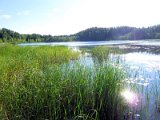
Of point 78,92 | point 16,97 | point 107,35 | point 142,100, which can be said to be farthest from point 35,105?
point 107,35

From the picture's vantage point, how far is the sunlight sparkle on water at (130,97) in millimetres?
5945

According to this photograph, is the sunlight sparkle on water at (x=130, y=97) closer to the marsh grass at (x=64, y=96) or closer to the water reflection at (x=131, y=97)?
the water reflection at (x=131, y=97)

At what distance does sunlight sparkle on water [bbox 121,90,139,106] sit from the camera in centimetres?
594

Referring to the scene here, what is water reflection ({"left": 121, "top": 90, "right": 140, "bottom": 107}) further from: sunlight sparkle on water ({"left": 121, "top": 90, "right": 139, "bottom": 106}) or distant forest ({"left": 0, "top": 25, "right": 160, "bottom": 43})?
distant forest ({"left": 0, "top": 25, "right": 160, "bottom": 43})

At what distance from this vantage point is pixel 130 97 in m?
6.16

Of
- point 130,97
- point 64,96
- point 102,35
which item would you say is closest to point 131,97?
point 130,97

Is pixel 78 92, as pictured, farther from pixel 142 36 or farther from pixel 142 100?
pixel 142 36

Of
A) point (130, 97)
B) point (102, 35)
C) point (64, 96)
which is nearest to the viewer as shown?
point (64, 96)

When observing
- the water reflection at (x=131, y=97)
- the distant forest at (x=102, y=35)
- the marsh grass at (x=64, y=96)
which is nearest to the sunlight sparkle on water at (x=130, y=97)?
the water reflection at (x=131, y=97)

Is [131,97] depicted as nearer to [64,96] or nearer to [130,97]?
[130,97]

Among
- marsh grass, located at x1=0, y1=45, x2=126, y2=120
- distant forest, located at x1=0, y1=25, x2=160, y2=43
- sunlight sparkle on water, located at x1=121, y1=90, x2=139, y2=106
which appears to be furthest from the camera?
distant forest, located at x1=0, y1=25, x2=160, y2=43

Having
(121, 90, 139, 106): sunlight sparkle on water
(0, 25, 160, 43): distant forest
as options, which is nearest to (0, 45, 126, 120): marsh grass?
(121, 90, 139, 106): sunlight sparkle on water

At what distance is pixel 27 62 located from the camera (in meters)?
8.59

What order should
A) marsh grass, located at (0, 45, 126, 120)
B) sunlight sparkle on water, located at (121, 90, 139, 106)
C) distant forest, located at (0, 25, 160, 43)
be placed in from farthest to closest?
distant forest, located at (0, 25, 160, 43) < sunlight sparkle on water, located at (121, 90, 139, 106) < marsh grass, located at (0, 45, 126, 120)
